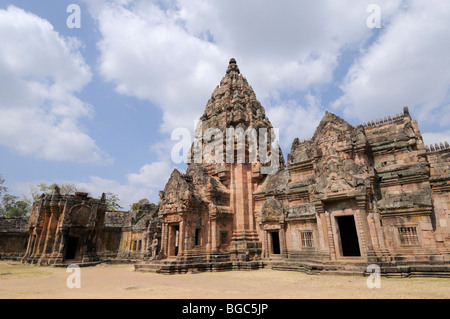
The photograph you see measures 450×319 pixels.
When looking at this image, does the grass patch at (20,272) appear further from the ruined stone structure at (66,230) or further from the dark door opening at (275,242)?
the dark door opening at (275,242)

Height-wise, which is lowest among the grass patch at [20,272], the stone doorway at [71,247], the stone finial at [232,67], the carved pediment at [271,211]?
the grass patch at [20,272]

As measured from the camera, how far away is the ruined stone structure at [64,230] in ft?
73.8

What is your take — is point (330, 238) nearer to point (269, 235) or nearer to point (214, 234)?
point (269, 235)

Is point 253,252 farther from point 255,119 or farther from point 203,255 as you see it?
point 255,119

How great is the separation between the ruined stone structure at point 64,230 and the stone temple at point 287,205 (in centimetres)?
9

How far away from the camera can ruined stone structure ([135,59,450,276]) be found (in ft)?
45.2

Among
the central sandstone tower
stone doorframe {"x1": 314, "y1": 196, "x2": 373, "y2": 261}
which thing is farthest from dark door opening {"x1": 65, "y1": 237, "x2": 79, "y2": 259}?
stone doorframe {"x1": 314, "y1": 196, "x2": 373, "y2": 261}

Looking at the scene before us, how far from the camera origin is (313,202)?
53.1 feet

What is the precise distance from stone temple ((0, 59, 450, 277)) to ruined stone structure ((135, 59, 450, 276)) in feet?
0.22

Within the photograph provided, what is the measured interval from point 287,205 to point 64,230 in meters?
19.2

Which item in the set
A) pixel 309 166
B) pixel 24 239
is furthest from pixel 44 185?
Answer: pixel 309 166

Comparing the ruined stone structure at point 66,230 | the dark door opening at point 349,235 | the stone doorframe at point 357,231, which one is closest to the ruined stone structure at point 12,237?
the ruined stone structure at point 66,230

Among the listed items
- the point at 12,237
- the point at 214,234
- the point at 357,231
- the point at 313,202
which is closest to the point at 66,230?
the point at 214,234
